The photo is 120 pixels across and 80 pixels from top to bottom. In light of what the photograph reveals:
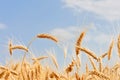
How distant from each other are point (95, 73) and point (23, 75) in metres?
0.55

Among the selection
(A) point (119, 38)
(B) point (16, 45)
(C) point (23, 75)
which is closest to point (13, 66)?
(B) point (16, 45)

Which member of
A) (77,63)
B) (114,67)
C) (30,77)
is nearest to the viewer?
(30,77)

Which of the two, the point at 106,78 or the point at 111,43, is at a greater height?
the point at 111,43

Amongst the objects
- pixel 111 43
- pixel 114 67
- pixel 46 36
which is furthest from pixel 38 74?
pixel 114 67

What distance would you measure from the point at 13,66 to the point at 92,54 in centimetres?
96

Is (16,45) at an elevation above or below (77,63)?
above

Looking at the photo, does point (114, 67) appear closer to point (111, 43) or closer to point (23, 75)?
point (111, 43)

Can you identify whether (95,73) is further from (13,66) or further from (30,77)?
(13,66)

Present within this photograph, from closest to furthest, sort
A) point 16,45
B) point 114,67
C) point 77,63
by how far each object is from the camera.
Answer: point 77,63
point 16,45
point 114,67

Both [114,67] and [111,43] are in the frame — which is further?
[114,67]

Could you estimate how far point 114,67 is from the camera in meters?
3.17

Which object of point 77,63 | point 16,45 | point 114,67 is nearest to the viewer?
point 77,63

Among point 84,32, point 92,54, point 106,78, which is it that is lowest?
point 106,78

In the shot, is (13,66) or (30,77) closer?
(30,77)
